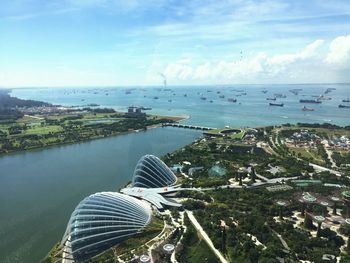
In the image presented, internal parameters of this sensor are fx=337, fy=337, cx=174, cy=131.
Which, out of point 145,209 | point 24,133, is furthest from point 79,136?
point 145,209

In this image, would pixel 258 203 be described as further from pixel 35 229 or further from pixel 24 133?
pixel 24 133

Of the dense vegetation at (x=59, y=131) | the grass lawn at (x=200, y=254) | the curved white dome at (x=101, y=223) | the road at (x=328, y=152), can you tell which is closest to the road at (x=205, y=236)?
the grass lawn at (x=200, y=254)

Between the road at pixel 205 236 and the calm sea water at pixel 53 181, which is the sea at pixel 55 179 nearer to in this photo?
the calm sea water at pixel 53 181

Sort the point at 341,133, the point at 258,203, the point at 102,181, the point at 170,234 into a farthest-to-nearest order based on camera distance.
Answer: the point at 341,133 < the point at 102,181 < the point at 258,203 < the point at 170,234

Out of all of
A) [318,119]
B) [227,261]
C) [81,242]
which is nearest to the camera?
[227,261]

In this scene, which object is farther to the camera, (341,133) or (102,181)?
(341,133)

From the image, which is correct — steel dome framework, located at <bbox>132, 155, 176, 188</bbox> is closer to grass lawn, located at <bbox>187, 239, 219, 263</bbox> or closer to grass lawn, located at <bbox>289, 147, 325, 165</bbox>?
grass lawn, located at <bbox>187, 239, 219, 263</bbox>
